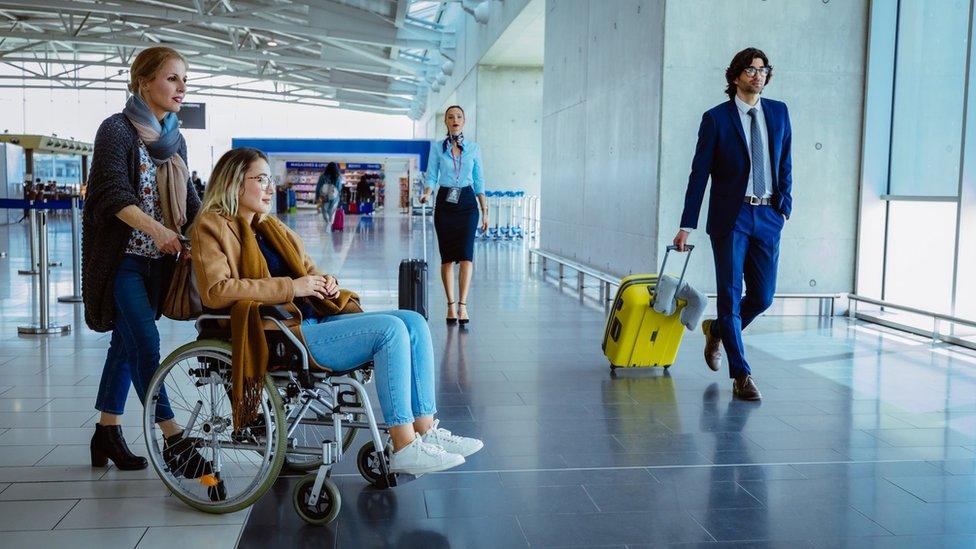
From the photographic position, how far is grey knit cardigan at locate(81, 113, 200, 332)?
313cm

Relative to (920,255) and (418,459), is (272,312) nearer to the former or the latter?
(418,459)

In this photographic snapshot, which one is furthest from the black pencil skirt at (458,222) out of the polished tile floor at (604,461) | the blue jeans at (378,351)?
the blue jeans at (378,351)

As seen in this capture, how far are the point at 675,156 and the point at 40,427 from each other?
5118 millimetres

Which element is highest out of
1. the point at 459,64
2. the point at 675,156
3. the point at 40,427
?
the point at 459,64

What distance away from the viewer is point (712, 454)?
370cm

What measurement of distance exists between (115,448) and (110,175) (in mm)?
969

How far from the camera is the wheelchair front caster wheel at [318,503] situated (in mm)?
2820

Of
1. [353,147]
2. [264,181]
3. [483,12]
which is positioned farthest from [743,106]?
[353,147]

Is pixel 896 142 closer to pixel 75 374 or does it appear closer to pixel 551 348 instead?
pixel 551 348

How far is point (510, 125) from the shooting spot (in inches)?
831

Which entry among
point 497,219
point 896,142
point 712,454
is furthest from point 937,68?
point 497,219

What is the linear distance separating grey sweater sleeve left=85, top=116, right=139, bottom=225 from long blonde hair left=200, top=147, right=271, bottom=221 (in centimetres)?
30

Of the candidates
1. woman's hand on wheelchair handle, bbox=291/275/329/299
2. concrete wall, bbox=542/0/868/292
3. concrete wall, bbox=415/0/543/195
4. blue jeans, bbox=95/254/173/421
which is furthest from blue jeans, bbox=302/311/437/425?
concrete wall, bbox=415/0/543/195

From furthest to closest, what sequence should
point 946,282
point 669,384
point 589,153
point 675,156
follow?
point 589,153
point 675,156
point 946,282
point 669,384
